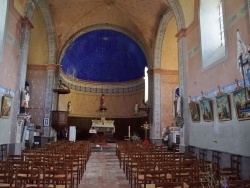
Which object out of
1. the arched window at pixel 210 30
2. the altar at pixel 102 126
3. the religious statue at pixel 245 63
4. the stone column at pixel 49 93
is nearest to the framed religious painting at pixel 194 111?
the arched window at pixel 210 30

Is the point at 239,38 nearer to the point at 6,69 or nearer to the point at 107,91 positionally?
the point at 6,69

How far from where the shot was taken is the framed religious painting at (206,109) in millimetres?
9078

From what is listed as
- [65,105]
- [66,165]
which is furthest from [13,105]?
[65,105]

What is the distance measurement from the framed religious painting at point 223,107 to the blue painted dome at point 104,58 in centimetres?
1345

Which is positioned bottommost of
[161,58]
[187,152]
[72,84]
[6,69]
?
[187,152]

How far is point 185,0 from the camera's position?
461 inches

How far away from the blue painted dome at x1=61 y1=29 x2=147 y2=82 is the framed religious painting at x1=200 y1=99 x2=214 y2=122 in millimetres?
12119

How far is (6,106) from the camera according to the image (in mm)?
9453

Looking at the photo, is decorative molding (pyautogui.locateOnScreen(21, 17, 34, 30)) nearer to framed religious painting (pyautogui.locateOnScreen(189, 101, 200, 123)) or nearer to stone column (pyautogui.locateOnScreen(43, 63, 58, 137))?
stone column (pyautogui.locateOnScreen(43, 63, 58, 137))

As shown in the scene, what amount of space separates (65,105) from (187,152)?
1346 centimetres

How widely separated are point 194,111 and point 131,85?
13762 millimetres

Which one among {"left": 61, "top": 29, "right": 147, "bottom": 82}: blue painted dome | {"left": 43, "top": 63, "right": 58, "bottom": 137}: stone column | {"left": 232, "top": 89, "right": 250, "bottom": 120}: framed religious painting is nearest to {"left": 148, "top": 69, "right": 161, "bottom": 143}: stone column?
{"left": 61, "top": 29, "right": 147, "bottom": 82}: blue painted dome

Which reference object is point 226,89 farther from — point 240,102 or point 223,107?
point 240,102

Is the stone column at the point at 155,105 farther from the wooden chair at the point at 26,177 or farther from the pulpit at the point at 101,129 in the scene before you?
the wooden chair at the point at 26,177
